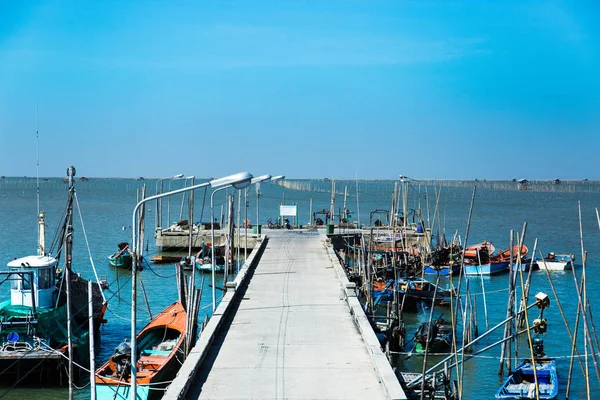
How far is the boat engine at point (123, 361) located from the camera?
757 inches

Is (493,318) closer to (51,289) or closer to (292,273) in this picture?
(292,273)

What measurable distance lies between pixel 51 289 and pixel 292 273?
9689 mm

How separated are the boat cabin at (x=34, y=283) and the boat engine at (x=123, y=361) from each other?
5.46 metres

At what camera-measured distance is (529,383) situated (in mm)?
22156

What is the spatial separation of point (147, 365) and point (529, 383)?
11502mm

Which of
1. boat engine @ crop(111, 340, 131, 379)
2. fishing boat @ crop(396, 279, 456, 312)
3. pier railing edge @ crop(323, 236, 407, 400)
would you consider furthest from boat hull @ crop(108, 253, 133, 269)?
boat engine @ crop(111, 340, 131, 379)

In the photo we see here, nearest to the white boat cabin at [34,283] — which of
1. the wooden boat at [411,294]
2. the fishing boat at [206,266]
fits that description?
the wooden boat at [411,294]

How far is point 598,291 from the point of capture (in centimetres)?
4156

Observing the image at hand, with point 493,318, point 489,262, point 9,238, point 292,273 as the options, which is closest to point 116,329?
point 292,273

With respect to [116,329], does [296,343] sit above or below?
above

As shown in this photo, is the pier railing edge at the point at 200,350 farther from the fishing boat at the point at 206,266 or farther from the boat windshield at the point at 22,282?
the fishing boat at the point at 206,266

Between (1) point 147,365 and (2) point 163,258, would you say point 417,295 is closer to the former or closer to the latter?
(1) point 147,365

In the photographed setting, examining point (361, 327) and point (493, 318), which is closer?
point (361, 327)

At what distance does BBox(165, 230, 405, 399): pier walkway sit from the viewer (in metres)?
14.4
